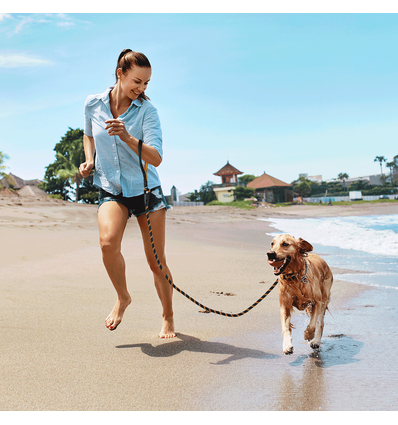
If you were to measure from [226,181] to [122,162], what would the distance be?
82565 mm

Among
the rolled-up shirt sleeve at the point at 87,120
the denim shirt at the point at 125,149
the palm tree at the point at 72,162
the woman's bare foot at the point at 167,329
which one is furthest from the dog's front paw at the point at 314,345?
the palm tree at the point at 72,162

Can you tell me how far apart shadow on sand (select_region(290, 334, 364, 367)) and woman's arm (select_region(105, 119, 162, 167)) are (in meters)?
1.81

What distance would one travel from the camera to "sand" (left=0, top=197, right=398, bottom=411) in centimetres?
247

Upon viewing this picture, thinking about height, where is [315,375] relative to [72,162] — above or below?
below

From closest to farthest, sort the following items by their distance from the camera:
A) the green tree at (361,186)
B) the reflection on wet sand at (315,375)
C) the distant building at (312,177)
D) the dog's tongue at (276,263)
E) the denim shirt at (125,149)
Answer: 1. the reflection on wet sand at (315,375)
2. the dog's tongue at (276,263)
3. the denim shirt at (125,149)
4. the green tree at (361,186)
5. the distant building at (312,177)

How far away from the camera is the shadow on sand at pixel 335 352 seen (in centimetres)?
313

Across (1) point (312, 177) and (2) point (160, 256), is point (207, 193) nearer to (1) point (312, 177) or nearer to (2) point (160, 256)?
(1) point (312, 177)

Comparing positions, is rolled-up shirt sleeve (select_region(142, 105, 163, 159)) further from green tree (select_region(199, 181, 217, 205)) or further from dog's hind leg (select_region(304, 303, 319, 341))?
green tree (select_region(199, 181, 217, 205))

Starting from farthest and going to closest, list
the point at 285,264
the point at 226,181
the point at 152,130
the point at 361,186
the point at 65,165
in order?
the point at 226,181, the point at 361,186, the point at 65,165, the point at 152,130, the point at 285,264

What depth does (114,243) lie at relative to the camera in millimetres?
3352

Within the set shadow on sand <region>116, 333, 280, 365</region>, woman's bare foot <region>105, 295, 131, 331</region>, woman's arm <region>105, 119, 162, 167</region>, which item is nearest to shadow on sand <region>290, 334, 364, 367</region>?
shadow on sand <region>116, 333, 280, 365</region>

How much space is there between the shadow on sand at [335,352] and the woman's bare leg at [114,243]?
142 centimetres

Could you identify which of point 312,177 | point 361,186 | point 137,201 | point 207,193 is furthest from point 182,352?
point 312,177

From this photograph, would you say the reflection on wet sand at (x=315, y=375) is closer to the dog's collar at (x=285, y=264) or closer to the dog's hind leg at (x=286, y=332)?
the dog's hind leg at (x=286, y=332)
